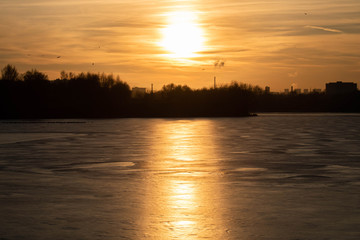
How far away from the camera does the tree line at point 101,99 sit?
13012 cm

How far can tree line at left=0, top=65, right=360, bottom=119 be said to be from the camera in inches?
5123

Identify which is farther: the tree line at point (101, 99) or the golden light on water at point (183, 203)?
the tree line at point (101, 99)

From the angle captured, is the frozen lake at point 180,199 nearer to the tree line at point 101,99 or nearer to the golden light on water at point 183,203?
the golden light on water at point 183,203

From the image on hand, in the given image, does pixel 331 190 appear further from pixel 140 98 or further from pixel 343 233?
pixel 140 98

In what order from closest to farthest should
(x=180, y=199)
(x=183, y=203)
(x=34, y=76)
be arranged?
(x=183, y=203) < (x=180, y=199) < (x=34, y=76)

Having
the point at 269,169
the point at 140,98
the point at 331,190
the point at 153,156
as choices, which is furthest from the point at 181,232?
the point at 140,98

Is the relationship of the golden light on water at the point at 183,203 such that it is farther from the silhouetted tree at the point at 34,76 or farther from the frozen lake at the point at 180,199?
the silhouetted tree at the point at 34,76

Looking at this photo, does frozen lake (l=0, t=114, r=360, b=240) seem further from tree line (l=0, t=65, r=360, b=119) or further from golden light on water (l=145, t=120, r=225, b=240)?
tree line (l=0, t=65, r=360, b=119)

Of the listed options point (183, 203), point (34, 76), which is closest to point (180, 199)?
point (183, 203)

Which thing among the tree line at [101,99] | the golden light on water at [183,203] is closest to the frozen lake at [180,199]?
the golden light on water at [183,203]

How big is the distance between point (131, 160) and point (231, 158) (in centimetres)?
430

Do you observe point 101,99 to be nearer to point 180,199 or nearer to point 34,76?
point 34,76

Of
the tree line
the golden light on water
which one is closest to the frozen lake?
the golden light on water

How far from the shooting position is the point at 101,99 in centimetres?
14312
